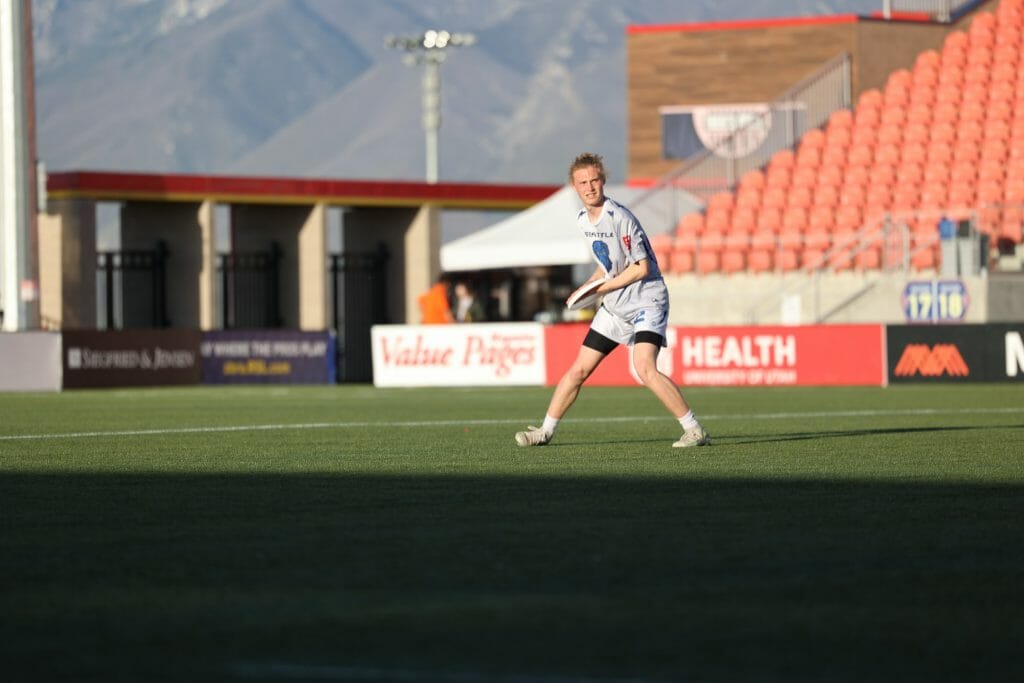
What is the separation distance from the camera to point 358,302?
160 feet

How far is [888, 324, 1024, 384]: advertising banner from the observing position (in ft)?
94.6

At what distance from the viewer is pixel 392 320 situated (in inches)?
1930

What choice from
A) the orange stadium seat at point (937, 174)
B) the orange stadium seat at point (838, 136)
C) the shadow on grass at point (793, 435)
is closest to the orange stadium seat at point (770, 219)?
the orange stadium seat at point (838, 136)

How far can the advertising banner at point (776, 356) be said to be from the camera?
30172 mm

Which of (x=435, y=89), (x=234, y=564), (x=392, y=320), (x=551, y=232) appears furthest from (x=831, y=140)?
(x=234, y=564)

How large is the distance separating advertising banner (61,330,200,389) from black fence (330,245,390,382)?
41.0 ft

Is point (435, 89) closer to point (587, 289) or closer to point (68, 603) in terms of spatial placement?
point (587, 289)

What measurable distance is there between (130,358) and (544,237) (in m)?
9.52

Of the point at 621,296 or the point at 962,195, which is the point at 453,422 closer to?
the point at 621,296

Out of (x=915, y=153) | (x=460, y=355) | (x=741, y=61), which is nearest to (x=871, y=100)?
(x=915, y=153)

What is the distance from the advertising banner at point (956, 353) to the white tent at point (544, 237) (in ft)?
34.0

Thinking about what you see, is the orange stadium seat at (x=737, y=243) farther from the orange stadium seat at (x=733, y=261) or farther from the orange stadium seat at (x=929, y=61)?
the orange stadium seat at (x=929, y=61)

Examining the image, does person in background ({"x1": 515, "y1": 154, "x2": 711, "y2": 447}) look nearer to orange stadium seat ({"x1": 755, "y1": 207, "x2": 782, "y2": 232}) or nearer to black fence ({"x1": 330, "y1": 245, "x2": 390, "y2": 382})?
orange stadium seat ({"x1": 755, "y1": 207, "x2": 782, "y2": 232})

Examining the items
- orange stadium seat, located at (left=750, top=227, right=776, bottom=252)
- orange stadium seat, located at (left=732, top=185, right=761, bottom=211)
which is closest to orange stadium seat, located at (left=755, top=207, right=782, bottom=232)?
orange stadium seat, located at (left=732, top=185, right=761, bottom=211)
